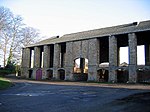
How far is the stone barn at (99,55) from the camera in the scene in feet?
109

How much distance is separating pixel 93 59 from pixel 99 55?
6033 mm

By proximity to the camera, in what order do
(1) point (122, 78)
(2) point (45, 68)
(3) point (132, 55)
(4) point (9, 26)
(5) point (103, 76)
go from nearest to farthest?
(3) point (132, 55), (1) point (122, 78), (5) point (103, 76), (2) point (45, 68), (4) point (9, 26)

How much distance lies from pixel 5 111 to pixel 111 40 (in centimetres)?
2901

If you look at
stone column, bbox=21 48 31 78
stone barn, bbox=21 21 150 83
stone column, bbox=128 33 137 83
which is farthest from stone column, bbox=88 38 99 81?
stone column, bbox=21 48 31 78

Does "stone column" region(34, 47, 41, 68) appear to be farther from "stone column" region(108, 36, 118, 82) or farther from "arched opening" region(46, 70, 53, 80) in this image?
"stone column" region(108, 36, 118, 82)

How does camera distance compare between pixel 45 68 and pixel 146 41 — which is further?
pixel 45 68

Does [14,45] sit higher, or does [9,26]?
[9,26]

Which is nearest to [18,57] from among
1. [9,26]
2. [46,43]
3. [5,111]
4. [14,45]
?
[14,45]

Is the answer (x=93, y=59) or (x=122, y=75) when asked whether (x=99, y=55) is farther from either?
(x=122, y=75)

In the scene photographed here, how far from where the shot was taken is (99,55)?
141 feet

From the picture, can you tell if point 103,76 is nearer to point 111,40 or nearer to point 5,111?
point 111,40

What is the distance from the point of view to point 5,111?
29.2 feet

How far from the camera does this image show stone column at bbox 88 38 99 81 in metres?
36.8

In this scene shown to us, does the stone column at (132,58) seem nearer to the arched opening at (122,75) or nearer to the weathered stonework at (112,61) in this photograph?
the weathered stonework at (112,61)
